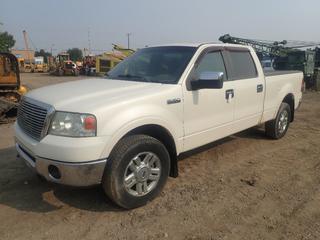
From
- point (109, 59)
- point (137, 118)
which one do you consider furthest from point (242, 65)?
point (109, 59)

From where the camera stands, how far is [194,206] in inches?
158

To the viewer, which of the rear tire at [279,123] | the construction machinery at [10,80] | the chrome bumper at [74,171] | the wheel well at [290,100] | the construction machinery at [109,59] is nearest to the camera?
the chrome bumper at [74,171]

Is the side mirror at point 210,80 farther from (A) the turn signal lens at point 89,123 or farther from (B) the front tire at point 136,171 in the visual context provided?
(A) the turn signal lens at point 89,123

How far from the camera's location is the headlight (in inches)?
134

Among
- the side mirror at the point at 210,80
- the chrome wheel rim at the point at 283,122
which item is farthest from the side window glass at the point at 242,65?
the chrome wheel rim at the point at 283,122

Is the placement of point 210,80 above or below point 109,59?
below

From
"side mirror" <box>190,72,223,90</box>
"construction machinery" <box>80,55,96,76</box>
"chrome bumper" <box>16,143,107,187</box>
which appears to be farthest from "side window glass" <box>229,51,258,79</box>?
"construction machinery" <box>80,55,96,76</box>

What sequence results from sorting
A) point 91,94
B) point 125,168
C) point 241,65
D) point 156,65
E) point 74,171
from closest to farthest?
point 74,171
point 125,168
point 91,94
point 156,65
point 241,65

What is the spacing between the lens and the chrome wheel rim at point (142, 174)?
12.5 ft

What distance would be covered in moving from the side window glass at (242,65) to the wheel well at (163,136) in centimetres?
165

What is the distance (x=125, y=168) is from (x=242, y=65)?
2.93 metres

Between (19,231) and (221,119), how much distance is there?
2.97m

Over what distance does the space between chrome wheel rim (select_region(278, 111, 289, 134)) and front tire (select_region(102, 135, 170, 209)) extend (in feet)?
11.7

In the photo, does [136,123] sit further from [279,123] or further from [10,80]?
[10,80]
